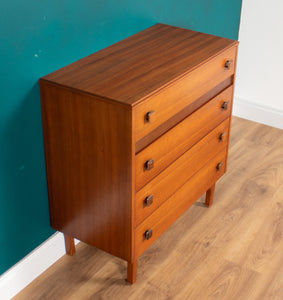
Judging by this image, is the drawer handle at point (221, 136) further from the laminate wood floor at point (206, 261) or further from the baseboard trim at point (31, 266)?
the baseboard trim at point (31, 266)

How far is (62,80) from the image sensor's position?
2014 millimetres

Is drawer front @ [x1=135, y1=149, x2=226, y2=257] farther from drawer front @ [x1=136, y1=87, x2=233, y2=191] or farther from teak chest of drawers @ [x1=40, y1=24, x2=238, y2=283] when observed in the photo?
drawer front @ [x1=136, y1=87, x2=233, y2=191]

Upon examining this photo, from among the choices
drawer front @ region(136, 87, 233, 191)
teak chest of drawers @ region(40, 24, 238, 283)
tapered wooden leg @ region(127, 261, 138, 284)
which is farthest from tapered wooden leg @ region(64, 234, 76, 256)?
drawer front @ region(136, 87, 233, 191)

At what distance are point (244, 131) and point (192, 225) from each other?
1.08 m

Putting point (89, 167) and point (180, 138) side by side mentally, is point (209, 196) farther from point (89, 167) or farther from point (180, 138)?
point (89, 167)

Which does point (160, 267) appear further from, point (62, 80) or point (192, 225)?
point (62, 80)

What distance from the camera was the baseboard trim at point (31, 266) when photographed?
7.33 ft

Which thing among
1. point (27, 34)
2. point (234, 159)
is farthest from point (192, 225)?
point (27, 34)

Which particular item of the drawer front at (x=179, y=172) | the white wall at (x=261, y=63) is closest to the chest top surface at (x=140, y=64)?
the drawer front at (x=179, y=172)

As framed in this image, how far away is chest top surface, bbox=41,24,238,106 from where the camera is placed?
196cm

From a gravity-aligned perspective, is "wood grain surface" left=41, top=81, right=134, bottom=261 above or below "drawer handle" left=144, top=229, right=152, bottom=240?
above

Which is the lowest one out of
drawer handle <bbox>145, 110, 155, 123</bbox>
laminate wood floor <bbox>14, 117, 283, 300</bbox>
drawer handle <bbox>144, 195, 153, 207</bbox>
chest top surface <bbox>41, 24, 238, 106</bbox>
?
laminate wood floor <bbox>14, 117, 283, 300</bbox>

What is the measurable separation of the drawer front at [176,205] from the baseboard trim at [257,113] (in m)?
0.99

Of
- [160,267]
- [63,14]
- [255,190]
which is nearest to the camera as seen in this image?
[63,14]
